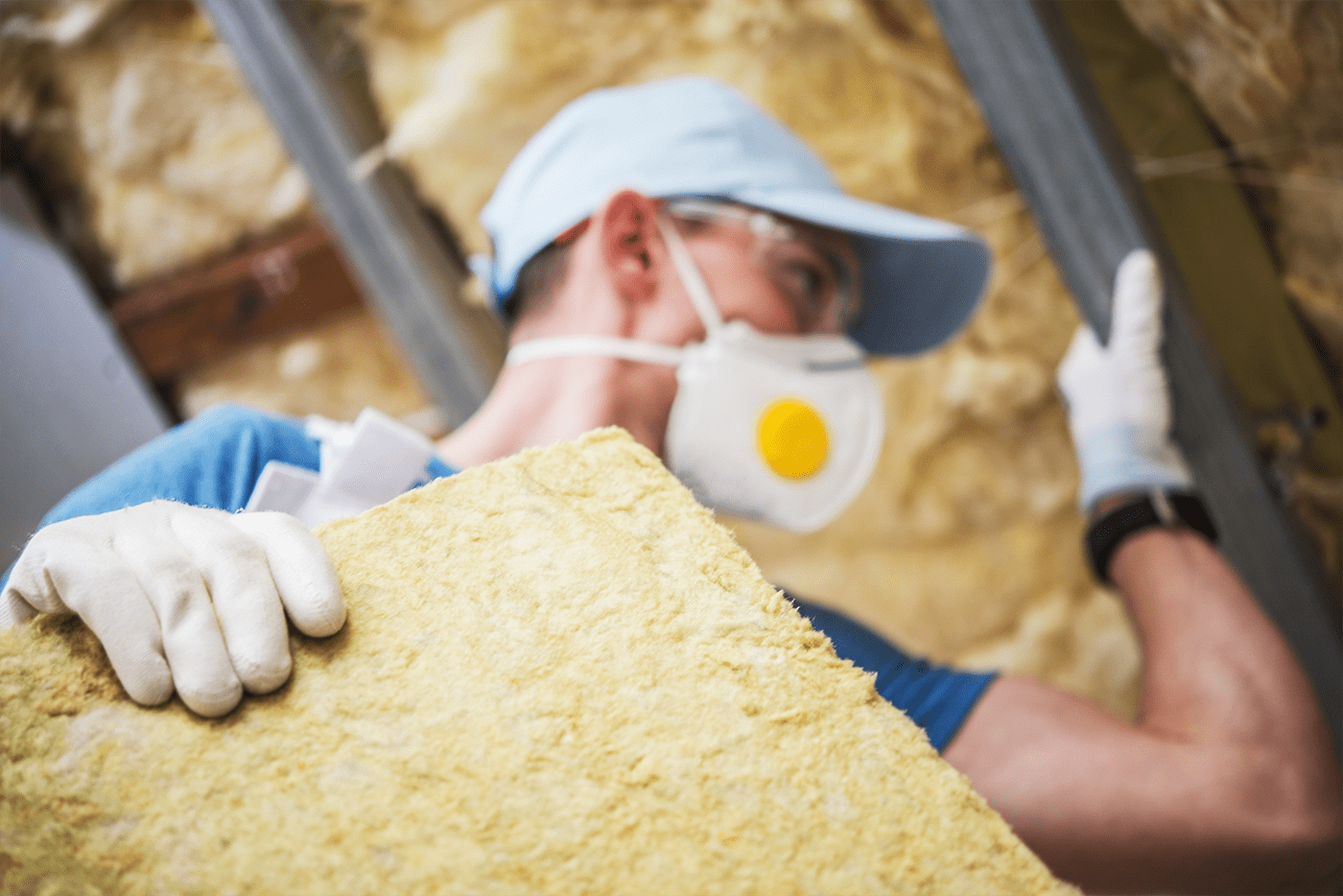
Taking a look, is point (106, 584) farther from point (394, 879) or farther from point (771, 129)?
point (771, 129)

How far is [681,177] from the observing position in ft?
3.19

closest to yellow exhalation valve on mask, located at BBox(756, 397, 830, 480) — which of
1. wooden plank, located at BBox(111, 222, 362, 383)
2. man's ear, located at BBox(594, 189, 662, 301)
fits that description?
man's ear, located at BBox(594, 189, 662, 301)

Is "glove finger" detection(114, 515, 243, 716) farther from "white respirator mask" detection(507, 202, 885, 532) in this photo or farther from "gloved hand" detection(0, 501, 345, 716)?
"white respirator mask" detection(507, 202, 885, 532)

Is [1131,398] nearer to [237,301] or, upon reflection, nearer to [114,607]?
[114,607]

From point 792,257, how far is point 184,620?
782mm

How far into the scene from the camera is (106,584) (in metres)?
0.43

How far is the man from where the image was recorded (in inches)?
34.3

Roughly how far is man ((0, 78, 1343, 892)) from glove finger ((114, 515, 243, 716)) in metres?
0.27

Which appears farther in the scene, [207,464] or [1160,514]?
[1160,514]

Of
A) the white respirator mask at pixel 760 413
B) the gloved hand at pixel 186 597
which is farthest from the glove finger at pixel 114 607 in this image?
the white respirator mask at pixel 760 413

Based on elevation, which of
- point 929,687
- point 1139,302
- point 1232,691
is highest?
point 1139,302

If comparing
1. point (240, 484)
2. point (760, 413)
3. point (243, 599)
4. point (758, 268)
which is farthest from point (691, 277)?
point (243, 599)

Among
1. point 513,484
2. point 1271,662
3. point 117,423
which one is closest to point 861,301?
point 1271,662

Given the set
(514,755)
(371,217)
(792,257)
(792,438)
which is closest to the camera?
(514,755)
